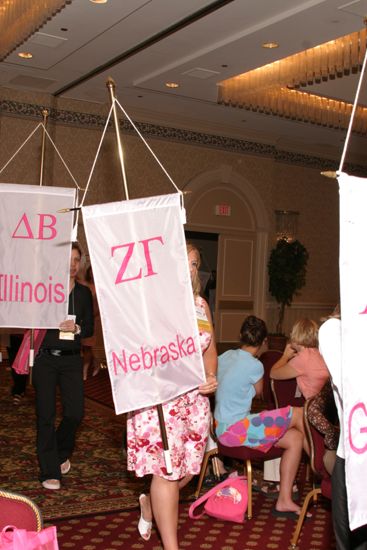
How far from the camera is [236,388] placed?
4305mm

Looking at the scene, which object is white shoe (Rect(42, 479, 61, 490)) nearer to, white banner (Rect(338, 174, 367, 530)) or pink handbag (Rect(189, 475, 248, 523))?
pink handbag (Rect(189, 475, 248, 523))

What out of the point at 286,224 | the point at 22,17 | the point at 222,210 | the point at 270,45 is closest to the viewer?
the point at 22,17

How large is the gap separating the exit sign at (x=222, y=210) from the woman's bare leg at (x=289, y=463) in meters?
8.55

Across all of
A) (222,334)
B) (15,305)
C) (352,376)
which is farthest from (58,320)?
(222,334)

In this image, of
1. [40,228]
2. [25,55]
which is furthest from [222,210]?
[40,228]

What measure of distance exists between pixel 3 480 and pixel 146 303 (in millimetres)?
2313

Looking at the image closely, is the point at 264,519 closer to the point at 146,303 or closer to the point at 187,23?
the point at 146,303

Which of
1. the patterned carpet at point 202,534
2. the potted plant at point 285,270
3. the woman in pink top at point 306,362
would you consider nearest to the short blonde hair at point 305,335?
the woman in pink top at point 306,362

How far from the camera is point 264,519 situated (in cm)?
432

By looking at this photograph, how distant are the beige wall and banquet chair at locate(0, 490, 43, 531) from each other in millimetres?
9122

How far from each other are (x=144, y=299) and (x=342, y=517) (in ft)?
4.26

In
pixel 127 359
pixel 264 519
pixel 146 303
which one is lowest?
pixel 264 519

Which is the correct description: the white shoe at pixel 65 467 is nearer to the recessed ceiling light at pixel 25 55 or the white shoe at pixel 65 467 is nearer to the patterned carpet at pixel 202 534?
the patterned carpet at pixel 202 534

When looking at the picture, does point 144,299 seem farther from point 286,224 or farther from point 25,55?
point 286,224
